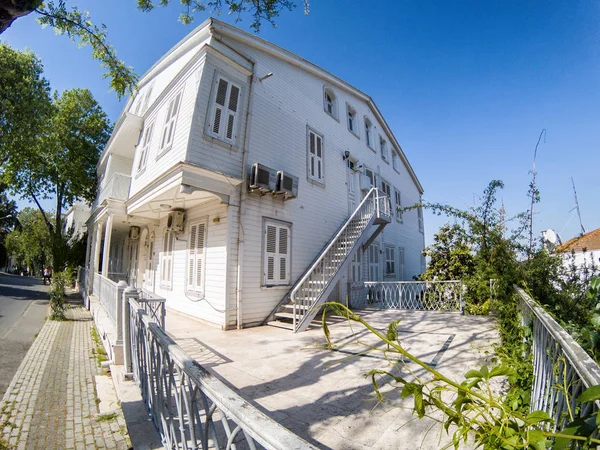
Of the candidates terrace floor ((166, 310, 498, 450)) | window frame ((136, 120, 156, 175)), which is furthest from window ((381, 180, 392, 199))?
window frame ((136, 120, 156, 175))

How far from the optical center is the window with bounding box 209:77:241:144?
25.3ft

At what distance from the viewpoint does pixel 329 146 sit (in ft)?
37.9

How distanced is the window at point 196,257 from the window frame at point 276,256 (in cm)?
181

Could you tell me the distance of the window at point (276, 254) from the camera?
8281mm

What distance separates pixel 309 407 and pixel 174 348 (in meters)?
2.11

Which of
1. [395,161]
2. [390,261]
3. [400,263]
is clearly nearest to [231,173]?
[390,261]

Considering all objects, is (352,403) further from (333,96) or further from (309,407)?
(333,96)

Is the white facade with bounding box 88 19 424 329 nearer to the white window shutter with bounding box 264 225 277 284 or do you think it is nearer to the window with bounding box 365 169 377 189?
the white window shutter with bounding box 264 225 277 284

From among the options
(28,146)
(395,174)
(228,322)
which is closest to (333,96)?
(395,174)

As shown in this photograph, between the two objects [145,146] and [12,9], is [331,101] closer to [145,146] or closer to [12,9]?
[145,146]

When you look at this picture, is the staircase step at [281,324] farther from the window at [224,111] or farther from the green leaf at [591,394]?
the green leaf at [591,394]

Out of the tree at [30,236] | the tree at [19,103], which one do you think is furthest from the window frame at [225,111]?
the tree at [30,236]

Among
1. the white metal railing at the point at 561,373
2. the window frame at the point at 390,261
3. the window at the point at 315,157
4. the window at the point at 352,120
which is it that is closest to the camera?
the white metal railing at the point at 561,373

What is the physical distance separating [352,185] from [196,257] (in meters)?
7.56
